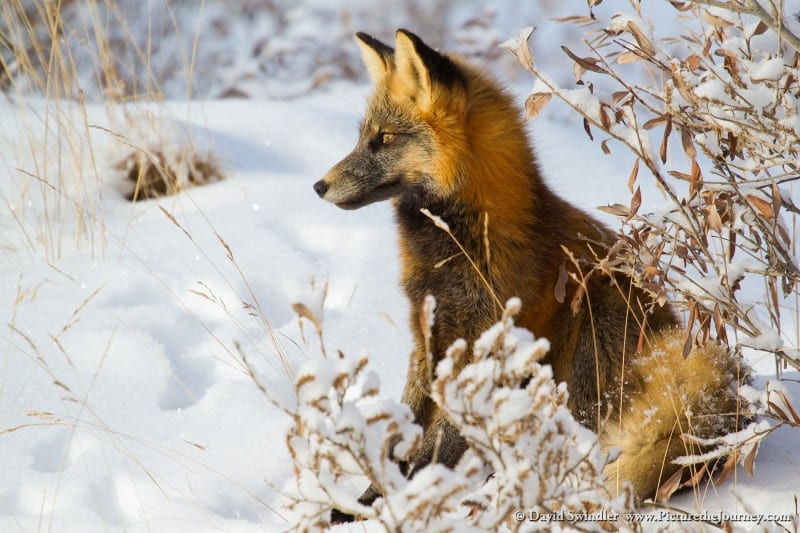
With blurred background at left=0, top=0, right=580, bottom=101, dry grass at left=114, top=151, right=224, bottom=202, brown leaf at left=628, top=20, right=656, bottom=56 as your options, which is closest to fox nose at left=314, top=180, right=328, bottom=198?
brown leaf at left=628, top=20, right=656, bottom=56

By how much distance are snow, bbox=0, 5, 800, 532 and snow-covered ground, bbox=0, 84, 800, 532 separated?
0.4 inches

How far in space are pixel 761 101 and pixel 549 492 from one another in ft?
3.79

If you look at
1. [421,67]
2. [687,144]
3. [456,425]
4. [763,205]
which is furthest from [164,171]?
[456,425]

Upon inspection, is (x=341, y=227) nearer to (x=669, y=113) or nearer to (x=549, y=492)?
(x=669, y=113)

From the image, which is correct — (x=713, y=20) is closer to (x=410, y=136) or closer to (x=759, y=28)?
(x=759, y=28)

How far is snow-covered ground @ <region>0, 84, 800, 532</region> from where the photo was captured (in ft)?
8.89

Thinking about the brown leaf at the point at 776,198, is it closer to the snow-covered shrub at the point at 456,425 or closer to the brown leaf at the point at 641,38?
the brown leaf at the point at 641,38

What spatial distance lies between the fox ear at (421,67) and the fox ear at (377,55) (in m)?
0.20

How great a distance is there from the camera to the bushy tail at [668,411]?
8.54 ft

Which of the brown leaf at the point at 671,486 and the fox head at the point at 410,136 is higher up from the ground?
the fox head at the point at 410,136

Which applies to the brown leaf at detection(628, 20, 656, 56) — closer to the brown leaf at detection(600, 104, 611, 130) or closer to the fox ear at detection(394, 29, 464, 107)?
the brown leaf at detection(600, 104, 611, 130)

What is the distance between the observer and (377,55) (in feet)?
11.3

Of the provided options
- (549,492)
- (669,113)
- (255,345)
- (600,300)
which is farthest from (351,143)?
(549,492)

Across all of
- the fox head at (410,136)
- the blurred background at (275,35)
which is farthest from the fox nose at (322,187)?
the blurred background at (275,35)
